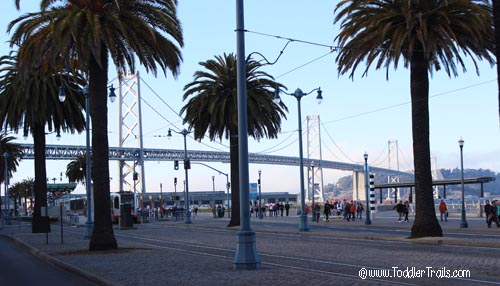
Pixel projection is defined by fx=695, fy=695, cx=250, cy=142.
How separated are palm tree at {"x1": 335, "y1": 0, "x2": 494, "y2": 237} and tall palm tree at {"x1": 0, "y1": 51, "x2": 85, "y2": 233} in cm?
2165

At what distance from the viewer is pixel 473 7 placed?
2919 cm

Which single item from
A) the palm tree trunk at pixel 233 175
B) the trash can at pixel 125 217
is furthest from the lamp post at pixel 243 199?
the trash can at pixel 125 217

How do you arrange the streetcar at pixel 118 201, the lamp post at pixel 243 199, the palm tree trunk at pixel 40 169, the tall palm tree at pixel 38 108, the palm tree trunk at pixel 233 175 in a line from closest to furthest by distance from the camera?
the lamp post at pixel 243 199 < the tall palm tree at pixel 38 108 < the palm tree trunk at pixel 40 169 < the palm tree trunk at pixel 233 175 < the streetcar at pixel 118 201

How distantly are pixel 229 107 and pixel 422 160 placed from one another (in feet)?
A: 73.1

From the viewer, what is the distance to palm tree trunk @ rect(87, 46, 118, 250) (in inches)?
1102

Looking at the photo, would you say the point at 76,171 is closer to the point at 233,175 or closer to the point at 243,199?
the point at 233,175

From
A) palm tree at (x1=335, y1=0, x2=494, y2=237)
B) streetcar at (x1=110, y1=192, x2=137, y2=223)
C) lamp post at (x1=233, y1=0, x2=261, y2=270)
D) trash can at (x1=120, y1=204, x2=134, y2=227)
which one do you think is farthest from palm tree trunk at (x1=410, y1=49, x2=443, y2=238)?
streetcar at (x1=110, y1=192, x2=137, y2=223)

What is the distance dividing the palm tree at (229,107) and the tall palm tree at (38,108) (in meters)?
8.74

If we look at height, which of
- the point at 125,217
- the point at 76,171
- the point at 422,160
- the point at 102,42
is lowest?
the point at 125,217

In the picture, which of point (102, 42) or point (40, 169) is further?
point (40, 169)

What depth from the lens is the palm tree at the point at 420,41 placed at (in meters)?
29.6

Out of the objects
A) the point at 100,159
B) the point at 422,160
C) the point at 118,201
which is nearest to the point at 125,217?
the point at 118,201

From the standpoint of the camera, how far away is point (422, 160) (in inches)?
1214

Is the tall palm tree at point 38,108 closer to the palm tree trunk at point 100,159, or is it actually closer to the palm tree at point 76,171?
the palm tree trunk at point 100,159
